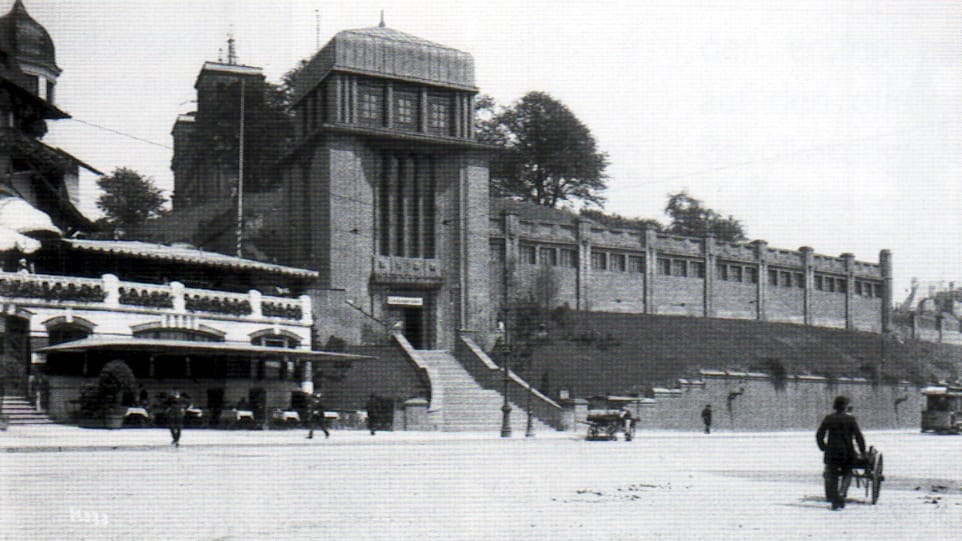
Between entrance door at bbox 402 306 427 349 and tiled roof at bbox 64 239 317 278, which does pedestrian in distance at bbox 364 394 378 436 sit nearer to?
tiled roof at bbox 64 239 317 278

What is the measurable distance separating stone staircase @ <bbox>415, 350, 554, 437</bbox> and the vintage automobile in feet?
61.2

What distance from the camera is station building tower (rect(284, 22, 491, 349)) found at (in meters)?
46.5

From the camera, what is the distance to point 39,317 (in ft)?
104

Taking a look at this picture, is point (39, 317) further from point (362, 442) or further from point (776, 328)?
point (776, 328)

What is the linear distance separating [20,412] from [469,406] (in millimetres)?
15467

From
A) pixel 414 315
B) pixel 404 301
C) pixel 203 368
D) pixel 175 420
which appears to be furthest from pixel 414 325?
pixel 175 420

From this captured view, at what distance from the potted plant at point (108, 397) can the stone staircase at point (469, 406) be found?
11172 millimetres

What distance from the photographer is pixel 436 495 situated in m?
13.6

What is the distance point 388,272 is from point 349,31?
11.2 metres

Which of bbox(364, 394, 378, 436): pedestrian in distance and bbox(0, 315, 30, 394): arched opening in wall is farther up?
bbox(0, 315, 30, 394): arched opening in wall

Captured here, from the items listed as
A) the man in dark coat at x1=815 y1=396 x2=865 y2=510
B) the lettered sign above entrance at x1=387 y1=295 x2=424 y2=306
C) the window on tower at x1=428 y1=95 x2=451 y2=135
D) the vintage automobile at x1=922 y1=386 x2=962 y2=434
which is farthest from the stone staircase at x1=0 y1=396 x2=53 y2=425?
the vintage automobile at x1=922 y1=386 x2=962 y2=434

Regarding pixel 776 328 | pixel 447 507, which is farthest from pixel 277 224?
pixel 447 507

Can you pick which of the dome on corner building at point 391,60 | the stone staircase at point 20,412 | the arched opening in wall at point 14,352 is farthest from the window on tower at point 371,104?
the stone staircase at point 20,412

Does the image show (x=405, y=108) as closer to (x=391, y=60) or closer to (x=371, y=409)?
(x=391, y=60)
